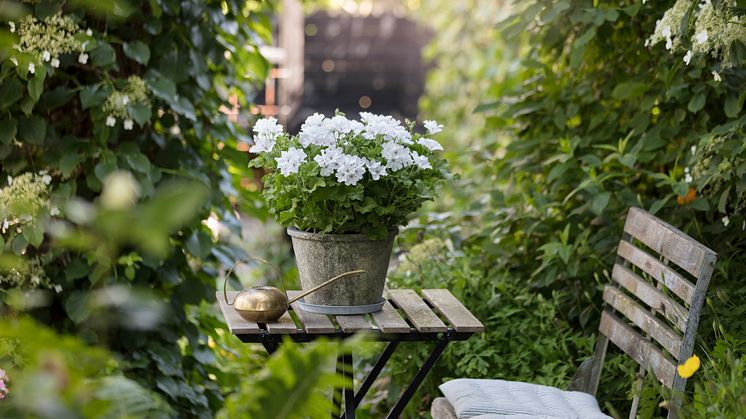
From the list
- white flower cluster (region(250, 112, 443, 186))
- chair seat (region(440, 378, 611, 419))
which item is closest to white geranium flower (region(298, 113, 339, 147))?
white flower cluster (region(250, 112, 443, 186))

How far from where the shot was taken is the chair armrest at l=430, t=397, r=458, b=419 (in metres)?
2.32

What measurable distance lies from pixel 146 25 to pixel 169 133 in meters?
0.40

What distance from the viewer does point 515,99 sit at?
358 cm

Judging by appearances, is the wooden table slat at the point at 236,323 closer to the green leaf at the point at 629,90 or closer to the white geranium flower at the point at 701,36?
the white geranium flower at the point at 701,36

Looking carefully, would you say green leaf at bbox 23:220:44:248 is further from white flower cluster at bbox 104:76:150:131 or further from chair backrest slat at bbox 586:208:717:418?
chair backrest slat at bbox 586:208:717:418

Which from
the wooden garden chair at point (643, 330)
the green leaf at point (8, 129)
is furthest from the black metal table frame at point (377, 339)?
the green leaf at point (8, 129)

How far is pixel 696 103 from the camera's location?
2.80m

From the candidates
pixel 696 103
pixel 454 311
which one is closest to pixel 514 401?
pixel 454 311

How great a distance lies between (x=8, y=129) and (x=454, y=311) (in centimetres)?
141

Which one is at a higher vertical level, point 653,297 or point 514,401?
point 653,297

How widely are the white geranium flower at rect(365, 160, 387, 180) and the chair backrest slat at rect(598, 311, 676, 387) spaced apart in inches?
30.4

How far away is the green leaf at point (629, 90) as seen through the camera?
3.06m

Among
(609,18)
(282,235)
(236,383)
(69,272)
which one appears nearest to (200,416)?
(236,383)

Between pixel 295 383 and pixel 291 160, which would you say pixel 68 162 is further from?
pixel 295 383
